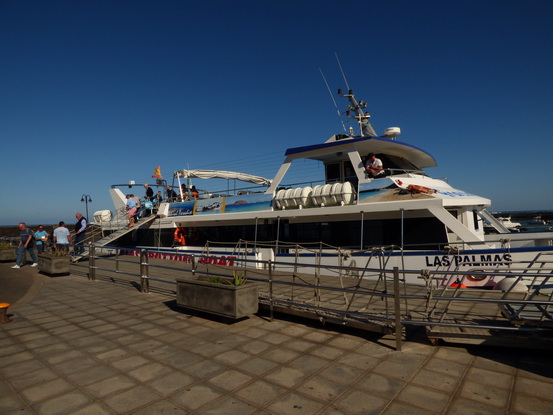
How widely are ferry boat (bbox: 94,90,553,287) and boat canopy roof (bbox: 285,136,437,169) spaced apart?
0.12 ft

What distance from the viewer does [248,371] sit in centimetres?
397

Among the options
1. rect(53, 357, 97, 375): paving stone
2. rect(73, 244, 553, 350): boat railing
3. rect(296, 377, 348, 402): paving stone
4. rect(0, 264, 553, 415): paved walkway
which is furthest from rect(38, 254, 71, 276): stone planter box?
rect(296, 377, 348, 402): paving stone

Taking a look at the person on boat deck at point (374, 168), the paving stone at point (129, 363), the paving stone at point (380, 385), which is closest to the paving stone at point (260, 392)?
the paving stone at point (380, 385)

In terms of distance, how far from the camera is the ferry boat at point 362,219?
29.0ft

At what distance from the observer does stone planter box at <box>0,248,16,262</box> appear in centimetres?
1598

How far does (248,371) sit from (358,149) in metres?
9.10

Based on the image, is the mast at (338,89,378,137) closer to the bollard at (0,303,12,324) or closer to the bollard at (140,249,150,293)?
the bollard at (140,249,150,293)

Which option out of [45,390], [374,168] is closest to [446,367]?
[45,390]

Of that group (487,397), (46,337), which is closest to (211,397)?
(487,397)

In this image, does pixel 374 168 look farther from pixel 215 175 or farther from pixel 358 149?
pixel 215 175

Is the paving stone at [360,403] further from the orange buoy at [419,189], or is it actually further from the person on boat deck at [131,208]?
the person on boat deck at [131,208]

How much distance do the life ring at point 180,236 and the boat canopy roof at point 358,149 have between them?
22.8 feet

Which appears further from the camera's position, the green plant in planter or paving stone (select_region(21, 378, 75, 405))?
the green plant in planter

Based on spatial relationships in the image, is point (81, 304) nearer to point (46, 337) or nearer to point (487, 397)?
point (46, 337)
